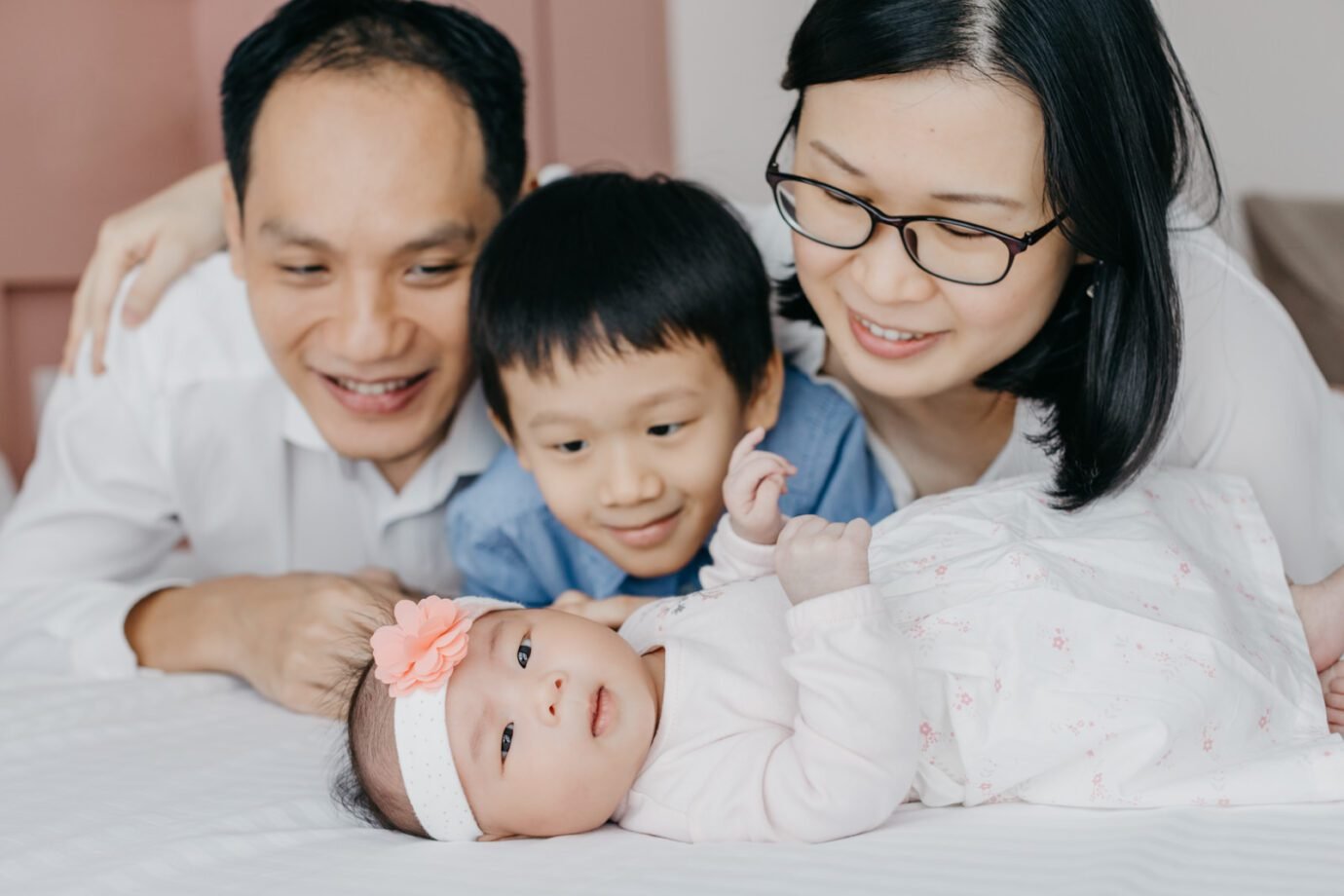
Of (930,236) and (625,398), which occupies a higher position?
(930,236)

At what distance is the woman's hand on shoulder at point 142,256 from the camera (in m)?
1.87

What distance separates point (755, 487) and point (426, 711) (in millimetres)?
402

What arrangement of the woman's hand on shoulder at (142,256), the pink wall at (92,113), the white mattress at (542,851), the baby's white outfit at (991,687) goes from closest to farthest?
1. the white mattress at (542,851)
2. the baby's white outfit at (991,687)
3. the woman's hand on shoulder at (142,256)
4. the pink wall at (92,113)

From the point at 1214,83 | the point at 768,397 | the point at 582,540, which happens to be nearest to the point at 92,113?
the point at 582,540

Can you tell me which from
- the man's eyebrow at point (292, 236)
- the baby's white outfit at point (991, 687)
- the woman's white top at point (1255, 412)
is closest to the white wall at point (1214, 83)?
the man's eyebrow at point (292, 236)

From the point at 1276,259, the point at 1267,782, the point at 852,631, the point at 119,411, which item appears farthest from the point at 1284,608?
the point at 1276,259

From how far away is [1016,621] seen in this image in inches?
45.0

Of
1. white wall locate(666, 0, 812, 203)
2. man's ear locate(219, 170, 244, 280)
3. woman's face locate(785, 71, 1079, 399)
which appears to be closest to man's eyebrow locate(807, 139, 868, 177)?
woman's face locate(785, 71, 1079, 399)

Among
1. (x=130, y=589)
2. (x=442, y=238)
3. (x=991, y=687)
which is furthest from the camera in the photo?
(x=130, y=589)

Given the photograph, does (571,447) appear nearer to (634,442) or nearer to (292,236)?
(634,442)

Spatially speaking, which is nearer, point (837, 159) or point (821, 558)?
point (821, 558)

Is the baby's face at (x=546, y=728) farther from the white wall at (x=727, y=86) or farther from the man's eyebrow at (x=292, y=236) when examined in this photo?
the white wall at (x=727, y=86)

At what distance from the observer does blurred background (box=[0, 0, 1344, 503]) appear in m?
2.76

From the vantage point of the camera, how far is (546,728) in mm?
1099
